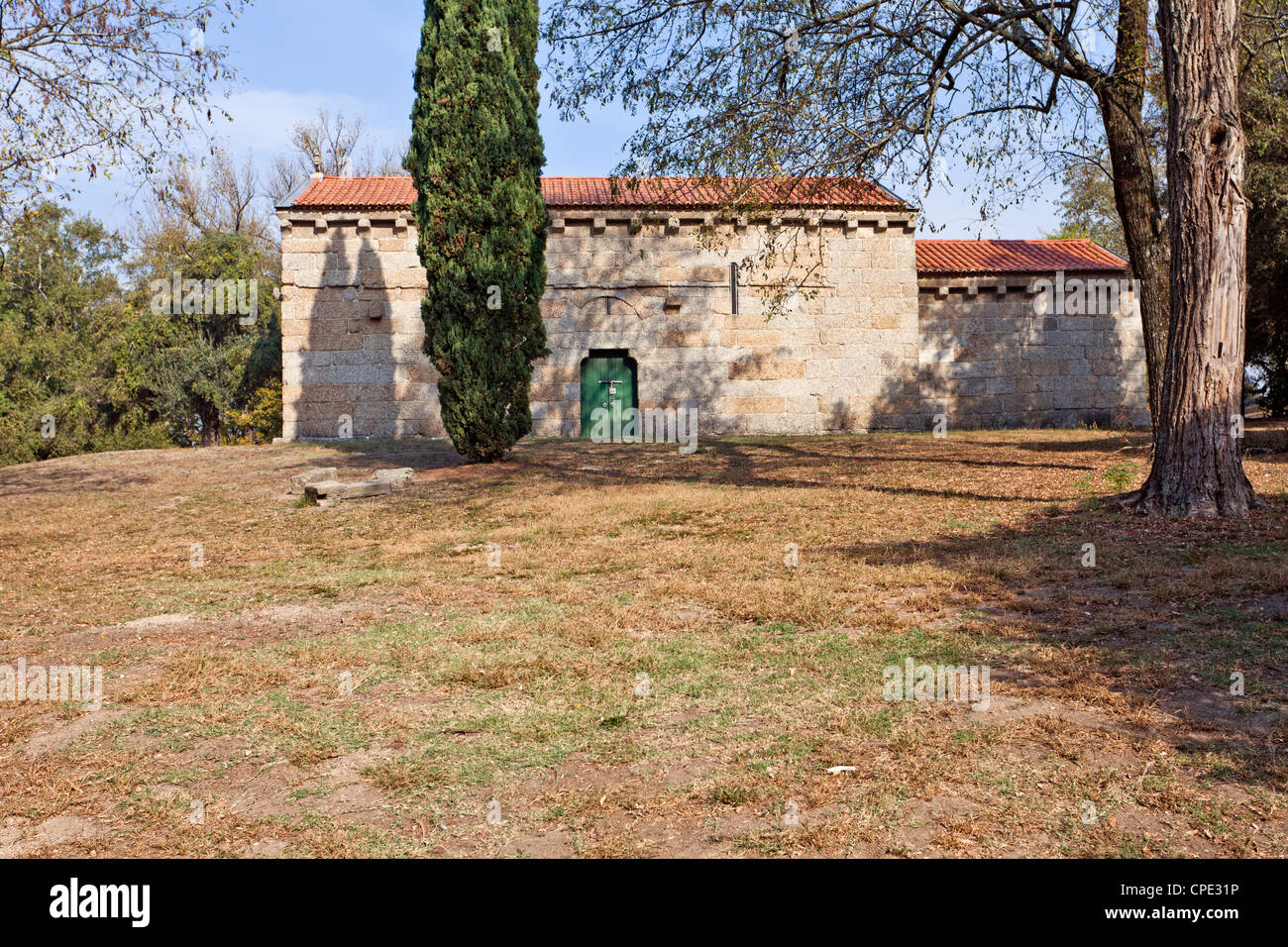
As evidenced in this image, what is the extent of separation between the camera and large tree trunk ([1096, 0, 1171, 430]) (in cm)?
1245

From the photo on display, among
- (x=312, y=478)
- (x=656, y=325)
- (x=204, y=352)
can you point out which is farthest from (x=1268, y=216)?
(x=204, y=352)

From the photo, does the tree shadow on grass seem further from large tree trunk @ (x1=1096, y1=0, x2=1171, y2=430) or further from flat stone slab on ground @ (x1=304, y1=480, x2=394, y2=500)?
flat stone slab on ground @ (x1=304, y1=480, x2=394, y2=500)

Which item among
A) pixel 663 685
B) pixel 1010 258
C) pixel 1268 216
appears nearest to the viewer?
pixel 663 685

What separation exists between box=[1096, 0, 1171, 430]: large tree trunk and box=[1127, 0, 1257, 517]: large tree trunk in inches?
130

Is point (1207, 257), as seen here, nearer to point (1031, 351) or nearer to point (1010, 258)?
point (1031, 351)

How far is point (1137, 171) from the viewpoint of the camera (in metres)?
12.6

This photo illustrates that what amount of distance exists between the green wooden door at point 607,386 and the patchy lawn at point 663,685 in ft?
37.4

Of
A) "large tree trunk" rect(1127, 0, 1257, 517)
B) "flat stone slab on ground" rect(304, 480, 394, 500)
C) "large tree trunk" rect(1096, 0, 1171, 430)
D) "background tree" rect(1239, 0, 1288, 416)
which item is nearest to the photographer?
"large tree trunk" rect(1127, 0, 1257, 517)

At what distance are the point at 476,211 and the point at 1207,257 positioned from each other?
1039 centimetres

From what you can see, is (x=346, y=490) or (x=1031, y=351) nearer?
(x=346, y=490)

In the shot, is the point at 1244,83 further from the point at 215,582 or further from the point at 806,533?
the point at 215,582

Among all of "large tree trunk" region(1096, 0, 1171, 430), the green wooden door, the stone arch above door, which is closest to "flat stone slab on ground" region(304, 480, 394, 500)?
the green wooden door
